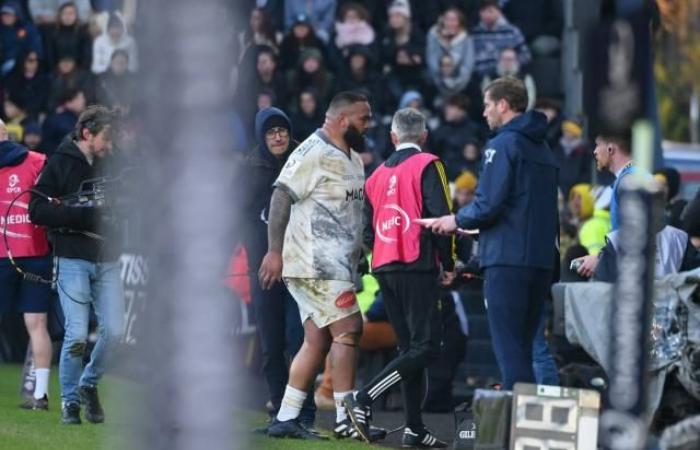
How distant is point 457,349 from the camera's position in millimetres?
14062

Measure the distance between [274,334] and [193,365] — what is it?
8941 millimetres

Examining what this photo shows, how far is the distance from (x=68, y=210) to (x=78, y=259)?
37cm

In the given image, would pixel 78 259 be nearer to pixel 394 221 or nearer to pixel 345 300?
pixel 345 300

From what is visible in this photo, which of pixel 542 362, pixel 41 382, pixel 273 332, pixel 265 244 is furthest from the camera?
pixel 41 382

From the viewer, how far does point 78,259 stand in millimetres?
11617

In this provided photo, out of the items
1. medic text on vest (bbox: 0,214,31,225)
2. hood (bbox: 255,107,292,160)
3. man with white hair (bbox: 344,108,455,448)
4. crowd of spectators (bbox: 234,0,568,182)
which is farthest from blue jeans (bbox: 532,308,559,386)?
crowd of spectators (bbox: 234,0,568,182)

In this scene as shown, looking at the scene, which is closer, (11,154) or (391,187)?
(391,187)

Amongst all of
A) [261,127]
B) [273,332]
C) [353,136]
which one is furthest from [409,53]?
[353,136]

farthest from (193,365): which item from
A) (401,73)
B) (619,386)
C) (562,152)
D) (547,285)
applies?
(401,73)

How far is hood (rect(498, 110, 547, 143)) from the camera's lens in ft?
33.2

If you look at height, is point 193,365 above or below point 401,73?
below

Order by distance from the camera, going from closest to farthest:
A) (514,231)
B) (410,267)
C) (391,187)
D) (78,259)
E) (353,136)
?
(514,231)
(410,267)
(391,187)
(353,136)
(78,259)

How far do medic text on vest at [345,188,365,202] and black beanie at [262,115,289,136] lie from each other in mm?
1135

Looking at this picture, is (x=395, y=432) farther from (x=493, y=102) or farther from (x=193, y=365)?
(x=193, y=365)
